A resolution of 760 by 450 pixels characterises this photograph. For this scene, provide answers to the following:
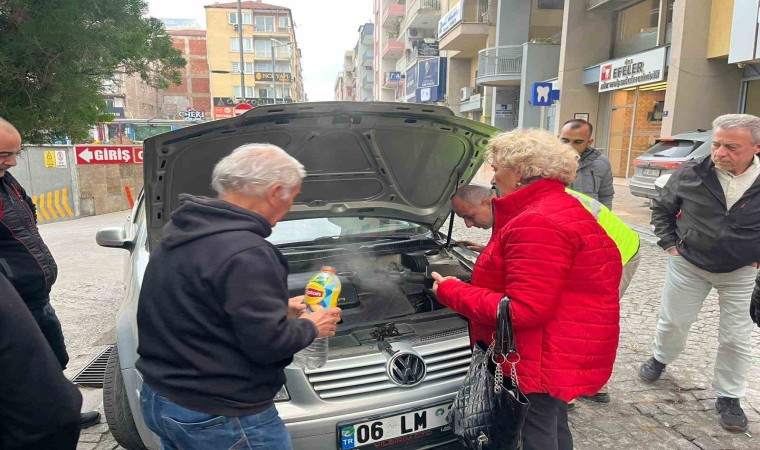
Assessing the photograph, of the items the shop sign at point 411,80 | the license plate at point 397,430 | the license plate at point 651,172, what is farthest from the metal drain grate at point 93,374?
the shop sign at point 411,80

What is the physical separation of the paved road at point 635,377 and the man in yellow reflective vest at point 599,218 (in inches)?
9.5

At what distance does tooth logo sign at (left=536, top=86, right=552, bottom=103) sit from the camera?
10.9 metres

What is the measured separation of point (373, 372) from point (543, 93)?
33.1 feet

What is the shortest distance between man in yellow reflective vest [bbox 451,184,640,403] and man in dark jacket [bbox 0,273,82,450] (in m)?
2.27

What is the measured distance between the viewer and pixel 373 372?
2.21m

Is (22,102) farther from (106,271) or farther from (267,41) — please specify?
(267,41)

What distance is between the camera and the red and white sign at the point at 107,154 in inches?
477

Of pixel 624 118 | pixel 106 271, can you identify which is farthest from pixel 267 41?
pixel 106 271

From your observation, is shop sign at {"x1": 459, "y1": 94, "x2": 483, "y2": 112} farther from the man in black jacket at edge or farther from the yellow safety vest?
the man in black jacket at edge

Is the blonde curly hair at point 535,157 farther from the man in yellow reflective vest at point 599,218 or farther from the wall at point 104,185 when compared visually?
the wall at point 104,185

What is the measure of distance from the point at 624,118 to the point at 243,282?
1712 cm

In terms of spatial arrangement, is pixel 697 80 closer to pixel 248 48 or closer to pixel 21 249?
pixel 21 249

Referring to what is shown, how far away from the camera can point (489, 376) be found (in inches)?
73.7

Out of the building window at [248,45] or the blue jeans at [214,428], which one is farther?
the building window at [248,45]
